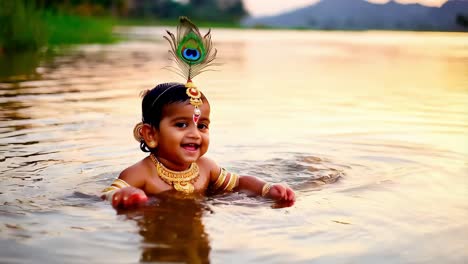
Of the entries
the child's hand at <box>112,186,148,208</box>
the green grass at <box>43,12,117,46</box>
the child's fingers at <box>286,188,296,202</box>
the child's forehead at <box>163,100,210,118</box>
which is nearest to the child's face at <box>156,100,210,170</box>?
the child's forehead at <box>163,100,210,118</box>

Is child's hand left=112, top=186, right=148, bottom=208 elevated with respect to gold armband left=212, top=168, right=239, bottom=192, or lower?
elevated

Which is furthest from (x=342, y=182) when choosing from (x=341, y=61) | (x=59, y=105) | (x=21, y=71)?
(x=341, y=61)

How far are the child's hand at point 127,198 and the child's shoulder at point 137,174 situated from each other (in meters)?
0.29

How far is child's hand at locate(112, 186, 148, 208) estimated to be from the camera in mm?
3494

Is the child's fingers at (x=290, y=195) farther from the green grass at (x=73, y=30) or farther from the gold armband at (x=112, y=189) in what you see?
the green grass at (x=73, y=30)

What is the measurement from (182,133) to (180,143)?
0.20 ft

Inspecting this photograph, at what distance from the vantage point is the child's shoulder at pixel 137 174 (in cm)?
383

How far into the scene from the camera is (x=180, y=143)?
3803mm

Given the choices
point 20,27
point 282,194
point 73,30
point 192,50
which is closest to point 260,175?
point 282,194

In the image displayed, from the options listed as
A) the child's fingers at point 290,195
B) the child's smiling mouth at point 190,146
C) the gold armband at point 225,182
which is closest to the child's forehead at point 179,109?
the child's smiling mouth at point 190,146

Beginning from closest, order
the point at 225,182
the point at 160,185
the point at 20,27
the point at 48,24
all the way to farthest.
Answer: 1. the point at 160,185
2. the point at 225,182
3. the point at 20,27
4. the point at 48,24

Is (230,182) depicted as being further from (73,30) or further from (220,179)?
(73,30)

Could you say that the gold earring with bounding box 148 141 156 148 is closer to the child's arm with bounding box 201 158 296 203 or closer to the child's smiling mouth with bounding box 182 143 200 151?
the child's smiling mouth with bounding box 182 143 200 151

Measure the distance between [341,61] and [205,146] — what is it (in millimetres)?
12711
